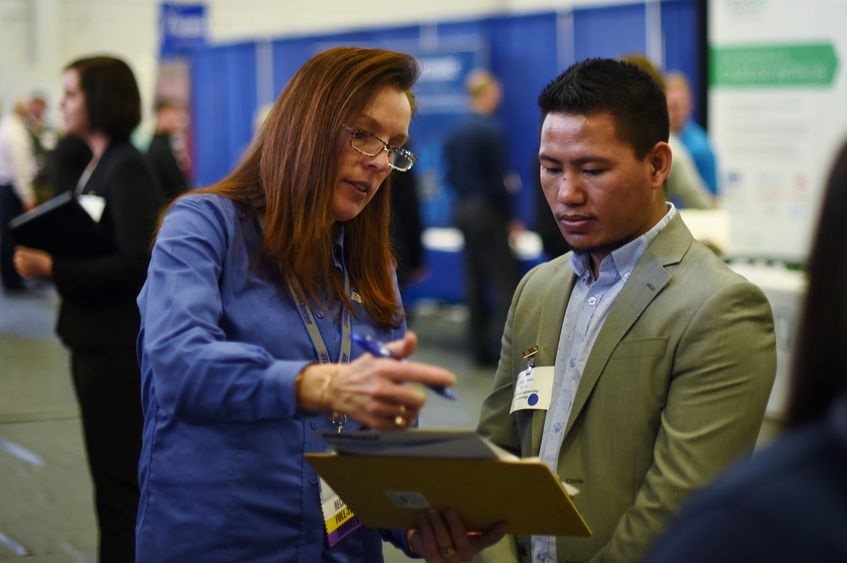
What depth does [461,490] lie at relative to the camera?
151 cm

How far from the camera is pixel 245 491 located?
173cm

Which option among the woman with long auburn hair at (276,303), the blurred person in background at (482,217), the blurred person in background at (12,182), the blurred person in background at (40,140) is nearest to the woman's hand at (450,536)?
the woman with long auburn hair at (276,303)

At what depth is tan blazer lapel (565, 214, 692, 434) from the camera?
1.72 m

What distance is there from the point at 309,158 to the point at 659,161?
1.81ft

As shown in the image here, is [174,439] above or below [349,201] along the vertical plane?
below

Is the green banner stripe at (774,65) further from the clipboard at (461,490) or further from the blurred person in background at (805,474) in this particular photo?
the blurred person in background at (805,474)

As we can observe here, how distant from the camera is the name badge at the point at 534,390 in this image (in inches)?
70.6

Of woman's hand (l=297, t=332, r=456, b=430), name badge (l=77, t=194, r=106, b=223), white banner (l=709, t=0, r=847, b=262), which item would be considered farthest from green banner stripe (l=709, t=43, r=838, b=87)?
woman's hand (l=297, t=332, r=456, b=430)

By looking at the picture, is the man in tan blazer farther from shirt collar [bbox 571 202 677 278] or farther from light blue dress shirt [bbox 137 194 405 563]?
light blue dress shirt [bbox 137 194 405 563]

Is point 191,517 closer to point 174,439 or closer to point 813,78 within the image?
point 174,439

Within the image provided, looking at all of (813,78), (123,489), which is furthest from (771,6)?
(123,489)

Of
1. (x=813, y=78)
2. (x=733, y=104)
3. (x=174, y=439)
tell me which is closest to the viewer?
(x=174, y=439)

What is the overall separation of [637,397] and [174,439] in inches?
27.4

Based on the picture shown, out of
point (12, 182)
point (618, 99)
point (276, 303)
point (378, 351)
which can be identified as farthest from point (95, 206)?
point (12, 182)
